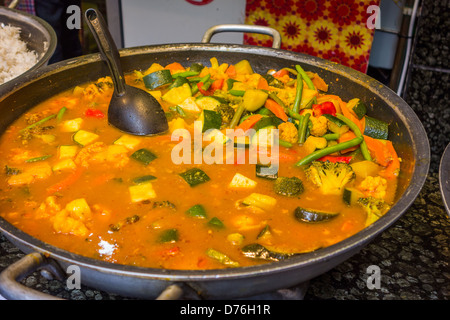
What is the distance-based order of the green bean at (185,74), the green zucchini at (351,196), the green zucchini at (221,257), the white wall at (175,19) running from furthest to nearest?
the white wall at (175,19) < the green bean at (185,74) < the green zucchini at (351,196) < the green zucchini at (221,257)

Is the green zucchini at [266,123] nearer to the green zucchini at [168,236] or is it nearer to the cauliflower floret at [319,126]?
the cauliflower floret at [319,126]

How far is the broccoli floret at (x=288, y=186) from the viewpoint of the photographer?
72.1 inches

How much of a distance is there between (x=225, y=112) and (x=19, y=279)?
1402mm

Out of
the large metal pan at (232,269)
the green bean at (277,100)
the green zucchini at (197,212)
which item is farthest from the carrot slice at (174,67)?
the green zucchini at (197,212)

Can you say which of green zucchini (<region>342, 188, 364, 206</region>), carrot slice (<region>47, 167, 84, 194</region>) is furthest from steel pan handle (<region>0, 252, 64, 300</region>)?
green zucchini (<region>342, 188, 364, 206</region>)

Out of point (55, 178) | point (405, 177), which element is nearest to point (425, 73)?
point (405, 177)

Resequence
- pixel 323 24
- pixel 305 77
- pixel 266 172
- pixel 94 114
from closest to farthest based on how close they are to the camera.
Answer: pixel 266 172 → pixel 94 114 → pixel 305 77 → pixel 323 24

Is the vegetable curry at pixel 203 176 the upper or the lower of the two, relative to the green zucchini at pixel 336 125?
lower

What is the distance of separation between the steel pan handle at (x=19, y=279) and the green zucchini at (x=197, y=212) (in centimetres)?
63

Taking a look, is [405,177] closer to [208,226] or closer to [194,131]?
[208,226]

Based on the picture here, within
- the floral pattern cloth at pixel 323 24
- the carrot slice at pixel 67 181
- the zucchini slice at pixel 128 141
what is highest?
the floral pattern cloth at pixel 323 24

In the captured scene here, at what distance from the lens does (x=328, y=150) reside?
2.03m

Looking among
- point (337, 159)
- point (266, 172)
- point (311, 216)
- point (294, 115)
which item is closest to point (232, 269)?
point (311, 216)

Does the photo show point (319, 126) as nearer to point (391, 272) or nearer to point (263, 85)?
point (263, 85)
